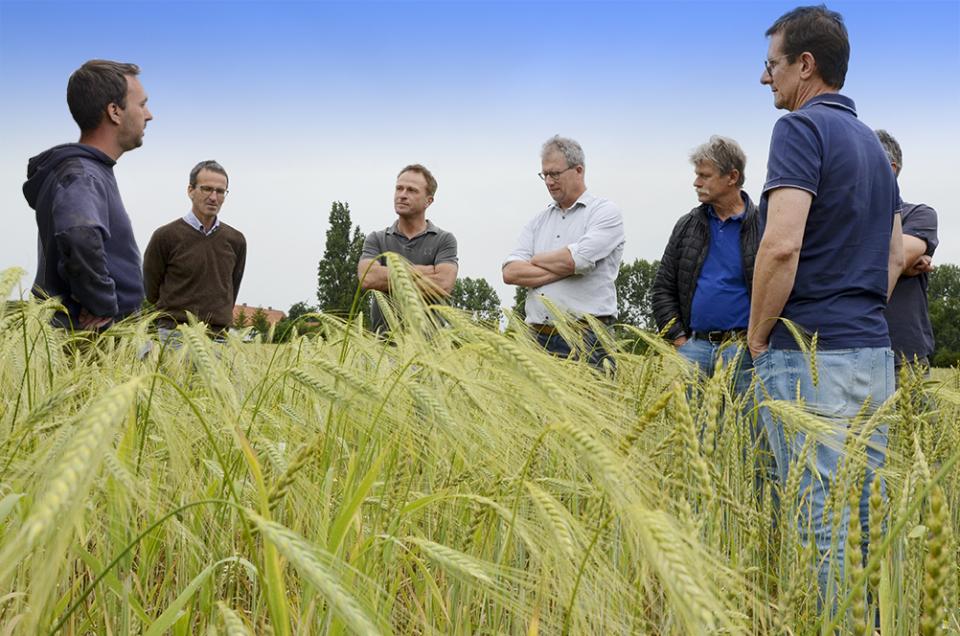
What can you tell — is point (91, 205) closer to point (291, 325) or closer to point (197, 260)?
point (291, 325)

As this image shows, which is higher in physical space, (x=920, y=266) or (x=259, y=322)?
(x=920, y=266)

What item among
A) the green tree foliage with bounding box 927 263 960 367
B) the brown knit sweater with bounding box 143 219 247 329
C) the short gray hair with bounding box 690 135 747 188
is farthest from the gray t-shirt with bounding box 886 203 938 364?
the green tree foliage with bounding box 927 263 960 367

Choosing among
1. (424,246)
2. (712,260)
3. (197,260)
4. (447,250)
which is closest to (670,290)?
(712,260)

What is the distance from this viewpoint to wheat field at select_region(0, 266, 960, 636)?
93 centimetres

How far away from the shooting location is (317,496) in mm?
1465

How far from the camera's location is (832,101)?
276 cm

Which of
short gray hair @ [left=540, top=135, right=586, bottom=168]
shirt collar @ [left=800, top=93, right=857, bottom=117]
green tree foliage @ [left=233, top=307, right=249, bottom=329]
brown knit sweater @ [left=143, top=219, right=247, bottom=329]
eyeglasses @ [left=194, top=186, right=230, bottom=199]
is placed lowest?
green tree foliage @ [left=233, top=307, right=249, bottom=329]

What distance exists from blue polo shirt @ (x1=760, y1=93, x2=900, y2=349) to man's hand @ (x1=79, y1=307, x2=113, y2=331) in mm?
2678

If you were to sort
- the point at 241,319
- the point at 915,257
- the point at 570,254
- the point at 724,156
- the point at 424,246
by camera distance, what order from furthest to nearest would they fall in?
1. the point at 241,319
2. the point at 424,246
3. the point at 570,254
4. the point at 724,156
5. the point at 915,257

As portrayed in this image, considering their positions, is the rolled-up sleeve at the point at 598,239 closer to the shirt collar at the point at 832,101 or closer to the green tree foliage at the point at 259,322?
the green tree foliage at the point at 259,322

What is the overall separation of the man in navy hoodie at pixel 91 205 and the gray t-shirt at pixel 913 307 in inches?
141

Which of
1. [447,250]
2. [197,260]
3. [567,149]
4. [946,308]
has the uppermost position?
[946,308]

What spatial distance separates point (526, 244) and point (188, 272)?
2350mm

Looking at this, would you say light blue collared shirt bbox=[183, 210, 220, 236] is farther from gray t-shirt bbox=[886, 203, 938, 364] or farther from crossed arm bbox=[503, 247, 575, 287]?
gray t-shirt bbox=[886, 203, 938, 364]
